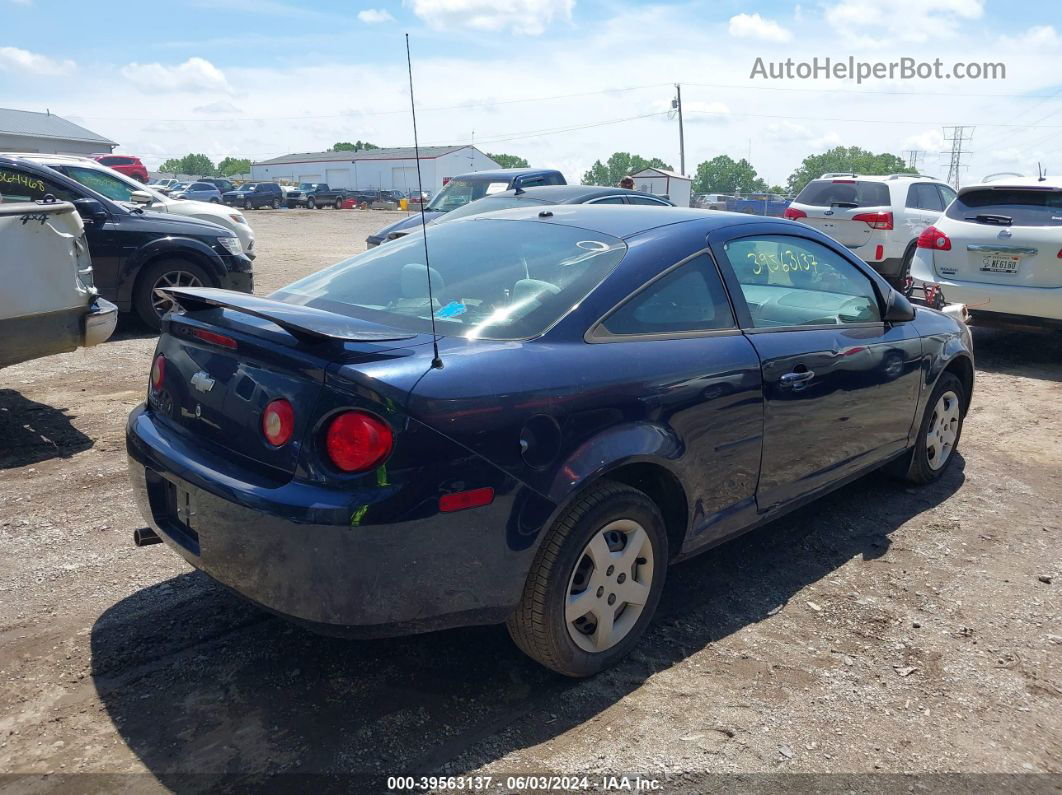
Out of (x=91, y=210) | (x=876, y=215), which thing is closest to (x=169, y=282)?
(x=91, y=210)

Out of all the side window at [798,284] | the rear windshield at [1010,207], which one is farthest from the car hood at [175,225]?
the rear windshield at [1010,207]

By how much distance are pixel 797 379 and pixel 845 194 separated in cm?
979

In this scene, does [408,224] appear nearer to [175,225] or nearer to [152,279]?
[175,225]

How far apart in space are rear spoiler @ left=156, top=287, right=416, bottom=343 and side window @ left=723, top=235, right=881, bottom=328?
1622 millimetres

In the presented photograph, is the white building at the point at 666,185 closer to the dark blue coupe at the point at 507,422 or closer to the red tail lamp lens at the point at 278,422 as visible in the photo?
the dark blue coupe at the point at 507,422

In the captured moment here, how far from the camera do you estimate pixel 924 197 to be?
42.0ft

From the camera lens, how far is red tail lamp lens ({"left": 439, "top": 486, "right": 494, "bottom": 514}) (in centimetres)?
258

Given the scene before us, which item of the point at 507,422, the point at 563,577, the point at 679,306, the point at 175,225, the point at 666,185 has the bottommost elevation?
the point at 563,577

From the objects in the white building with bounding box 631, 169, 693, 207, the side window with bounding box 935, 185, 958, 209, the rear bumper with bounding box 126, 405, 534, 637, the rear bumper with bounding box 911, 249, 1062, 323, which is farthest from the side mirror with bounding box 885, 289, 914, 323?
the white building with bounding box 631, 169, 693, 207

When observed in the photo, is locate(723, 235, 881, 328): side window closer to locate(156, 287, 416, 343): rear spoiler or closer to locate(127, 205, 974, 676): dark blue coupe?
locate(127, 205, 974, 676): dark blue coupe

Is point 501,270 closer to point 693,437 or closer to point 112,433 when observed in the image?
point 693,437

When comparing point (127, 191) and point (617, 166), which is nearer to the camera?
point (127, 191)

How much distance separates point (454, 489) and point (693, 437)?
105cm

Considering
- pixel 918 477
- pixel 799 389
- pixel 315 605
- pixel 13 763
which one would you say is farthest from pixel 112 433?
pixel 918 477
